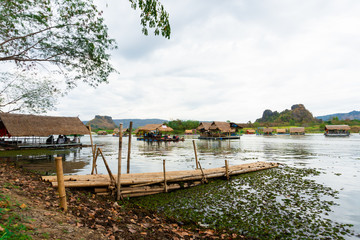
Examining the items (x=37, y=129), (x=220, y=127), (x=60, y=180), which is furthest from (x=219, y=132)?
(x=60, y=180)

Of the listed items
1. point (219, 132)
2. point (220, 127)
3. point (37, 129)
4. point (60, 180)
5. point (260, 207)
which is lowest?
point (260, 207)

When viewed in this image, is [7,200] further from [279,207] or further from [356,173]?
[356,173]

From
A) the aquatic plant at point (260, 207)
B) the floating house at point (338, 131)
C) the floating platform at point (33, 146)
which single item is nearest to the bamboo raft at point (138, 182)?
the aquatic plant at point (260, 207)

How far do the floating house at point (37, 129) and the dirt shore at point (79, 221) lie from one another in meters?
20.1

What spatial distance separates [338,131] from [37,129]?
295ft

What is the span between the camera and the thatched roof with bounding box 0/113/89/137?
21.6m

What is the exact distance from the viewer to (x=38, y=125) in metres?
23.8

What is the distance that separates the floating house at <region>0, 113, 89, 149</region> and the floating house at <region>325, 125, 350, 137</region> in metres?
81.5

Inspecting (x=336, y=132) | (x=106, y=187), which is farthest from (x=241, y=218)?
(x=336, y=132)

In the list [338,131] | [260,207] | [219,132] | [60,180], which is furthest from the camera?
[338,131]

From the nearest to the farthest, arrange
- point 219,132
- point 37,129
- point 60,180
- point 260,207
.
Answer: point 60,180 → point 260,207 → point 37,129 → point 219,132

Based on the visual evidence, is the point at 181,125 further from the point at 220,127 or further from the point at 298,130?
the point at 298,130

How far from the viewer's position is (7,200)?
436 centimetres

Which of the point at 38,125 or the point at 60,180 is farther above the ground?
the point at 38,125
